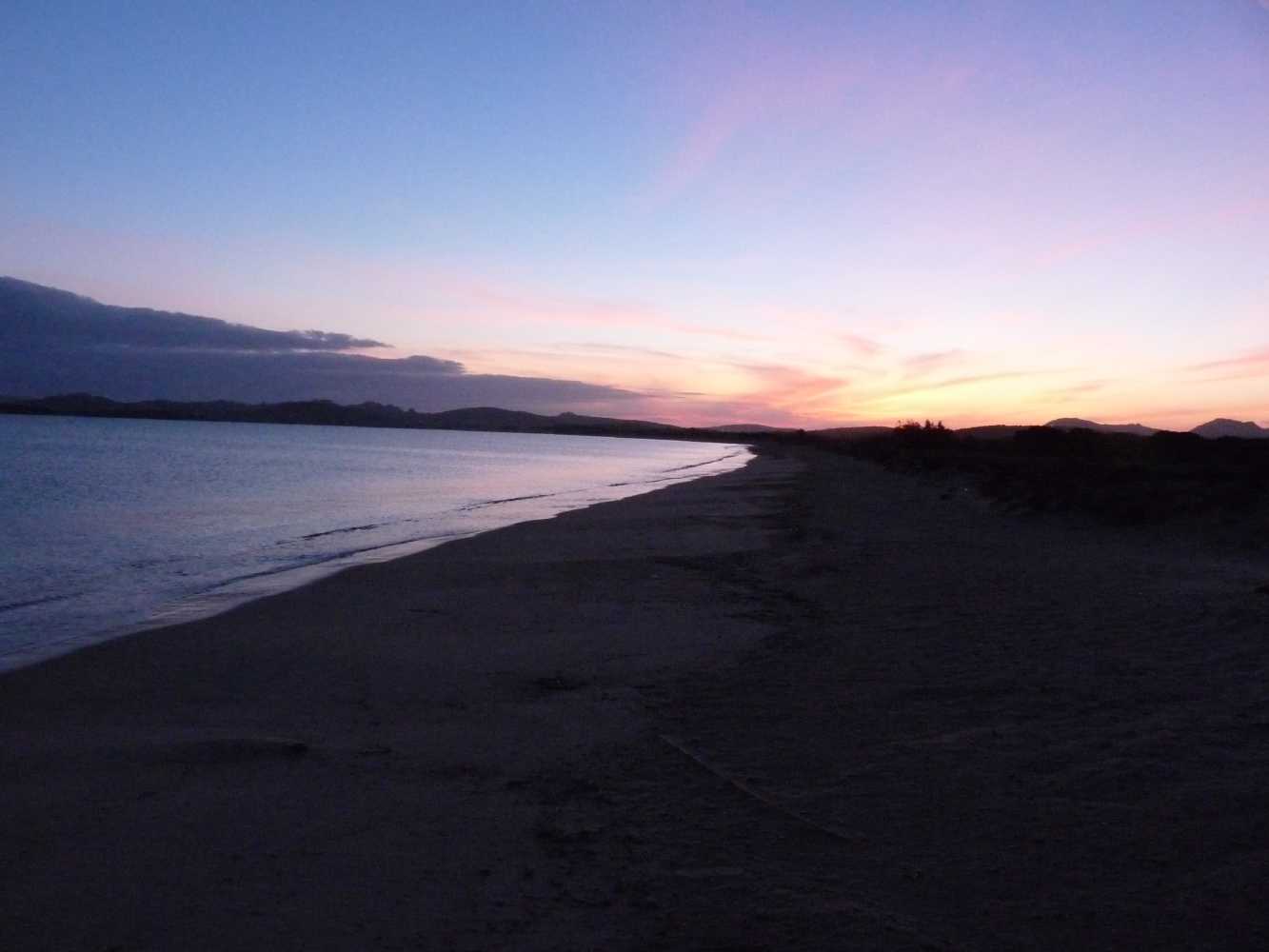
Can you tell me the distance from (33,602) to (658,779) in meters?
10.7

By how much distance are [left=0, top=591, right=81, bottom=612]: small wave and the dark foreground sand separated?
3312 millimetres

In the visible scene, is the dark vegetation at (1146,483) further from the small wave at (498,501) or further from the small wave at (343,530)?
the small wave at (343,530)

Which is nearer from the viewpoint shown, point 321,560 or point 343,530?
point 321,560

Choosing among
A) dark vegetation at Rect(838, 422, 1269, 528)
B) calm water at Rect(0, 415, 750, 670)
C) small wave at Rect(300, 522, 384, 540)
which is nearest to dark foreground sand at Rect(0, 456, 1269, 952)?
calm water at Rect(0, 415, 750, 670)

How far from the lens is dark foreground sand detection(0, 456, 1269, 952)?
3842mm

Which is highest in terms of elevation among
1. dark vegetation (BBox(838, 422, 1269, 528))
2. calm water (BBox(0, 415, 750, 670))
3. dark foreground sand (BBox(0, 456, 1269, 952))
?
dark vegetation (BBox(838, 422, 1269, 528))

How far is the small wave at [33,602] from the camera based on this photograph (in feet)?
38.6

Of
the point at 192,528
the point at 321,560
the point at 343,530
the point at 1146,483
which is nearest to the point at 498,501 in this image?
the point at 343,530

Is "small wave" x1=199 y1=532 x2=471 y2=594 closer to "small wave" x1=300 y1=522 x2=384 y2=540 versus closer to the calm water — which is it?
the calm water

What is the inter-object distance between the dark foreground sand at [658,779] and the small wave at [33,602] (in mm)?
3312

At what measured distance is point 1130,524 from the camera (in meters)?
19.2

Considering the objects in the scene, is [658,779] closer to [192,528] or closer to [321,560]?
[321,560]

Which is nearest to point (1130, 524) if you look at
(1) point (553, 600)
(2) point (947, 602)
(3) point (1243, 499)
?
(3) point (1243, 499)

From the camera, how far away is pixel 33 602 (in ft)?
40.1
